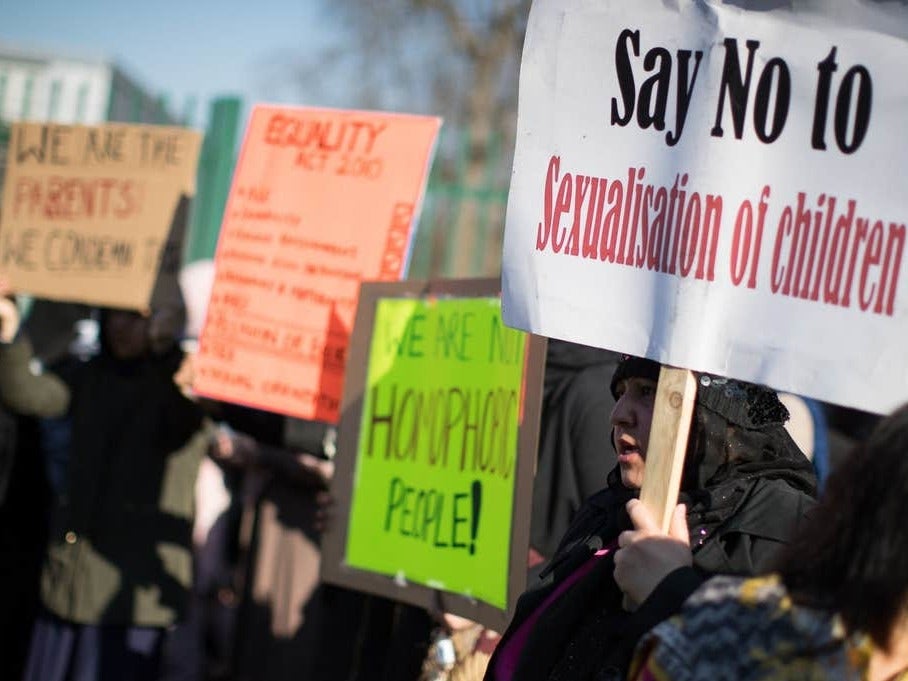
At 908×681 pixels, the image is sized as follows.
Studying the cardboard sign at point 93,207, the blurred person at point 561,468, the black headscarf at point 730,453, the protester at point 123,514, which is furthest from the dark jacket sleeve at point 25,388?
the black headscarf at point 730,453

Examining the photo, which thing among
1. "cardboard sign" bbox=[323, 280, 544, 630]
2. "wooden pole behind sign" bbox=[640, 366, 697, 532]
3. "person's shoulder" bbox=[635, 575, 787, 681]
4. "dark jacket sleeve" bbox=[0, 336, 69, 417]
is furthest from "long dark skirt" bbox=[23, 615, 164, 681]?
"person's shoulder" bbox=[635, 575, 787, 681]

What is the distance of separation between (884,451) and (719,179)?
63 cm

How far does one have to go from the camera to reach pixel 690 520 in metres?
2.24

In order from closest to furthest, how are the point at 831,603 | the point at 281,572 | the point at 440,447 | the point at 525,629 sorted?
the point at 831,603
the point at 525,629
the point at 440,447
the point at 281,572

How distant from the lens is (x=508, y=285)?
2426mm

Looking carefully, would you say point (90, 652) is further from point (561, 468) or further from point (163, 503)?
point (561, 468)

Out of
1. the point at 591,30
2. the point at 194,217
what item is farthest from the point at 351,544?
the point at 194,217

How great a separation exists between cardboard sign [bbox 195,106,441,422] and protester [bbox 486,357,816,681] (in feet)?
5.50

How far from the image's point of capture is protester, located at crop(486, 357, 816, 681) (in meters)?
2.17

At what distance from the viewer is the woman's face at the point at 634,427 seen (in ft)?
7.89

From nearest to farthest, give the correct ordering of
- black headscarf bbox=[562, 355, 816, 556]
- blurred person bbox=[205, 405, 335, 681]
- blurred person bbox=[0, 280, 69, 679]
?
1. black headscarf bbox=[562, 355, 816, 556]
2. blurred person bbox=[0, 280, 69, 679]
3. blurred person bbox=[205, 405, 335, 681]

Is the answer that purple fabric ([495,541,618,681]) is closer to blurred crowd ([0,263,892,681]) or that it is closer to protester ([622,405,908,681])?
protester ([622,405,908,681])

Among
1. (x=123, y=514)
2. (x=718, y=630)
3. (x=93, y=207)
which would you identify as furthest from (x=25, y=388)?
(x=718, y=630)

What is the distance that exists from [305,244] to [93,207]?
3.58 feet
